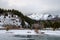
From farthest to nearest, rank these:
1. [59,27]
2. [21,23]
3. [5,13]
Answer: [5,13] < [21,23] < [59,27]

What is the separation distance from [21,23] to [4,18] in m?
7.65

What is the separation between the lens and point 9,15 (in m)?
96.3

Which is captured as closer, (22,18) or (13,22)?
(13,22)

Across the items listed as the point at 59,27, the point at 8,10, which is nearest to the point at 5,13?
the point at 8,10

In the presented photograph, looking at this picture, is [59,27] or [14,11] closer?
[59,27]

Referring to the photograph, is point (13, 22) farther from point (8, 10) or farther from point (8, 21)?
point (8, 10)

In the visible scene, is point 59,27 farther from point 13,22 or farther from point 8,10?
point 8,10

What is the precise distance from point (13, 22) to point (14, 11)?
8731mm

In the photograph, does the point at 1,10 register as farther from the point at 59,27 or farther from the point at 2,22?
the point at 59,27

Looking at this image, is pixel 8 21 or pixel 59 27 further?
pixel 8 21

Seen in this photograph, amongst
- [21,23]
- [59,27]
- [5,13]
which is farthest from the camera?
[5,13]

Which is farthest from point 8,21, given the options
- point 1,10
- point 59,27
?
point 59,27

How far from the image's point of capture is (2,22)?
9250 cm

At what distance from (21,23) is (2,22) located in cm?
658
